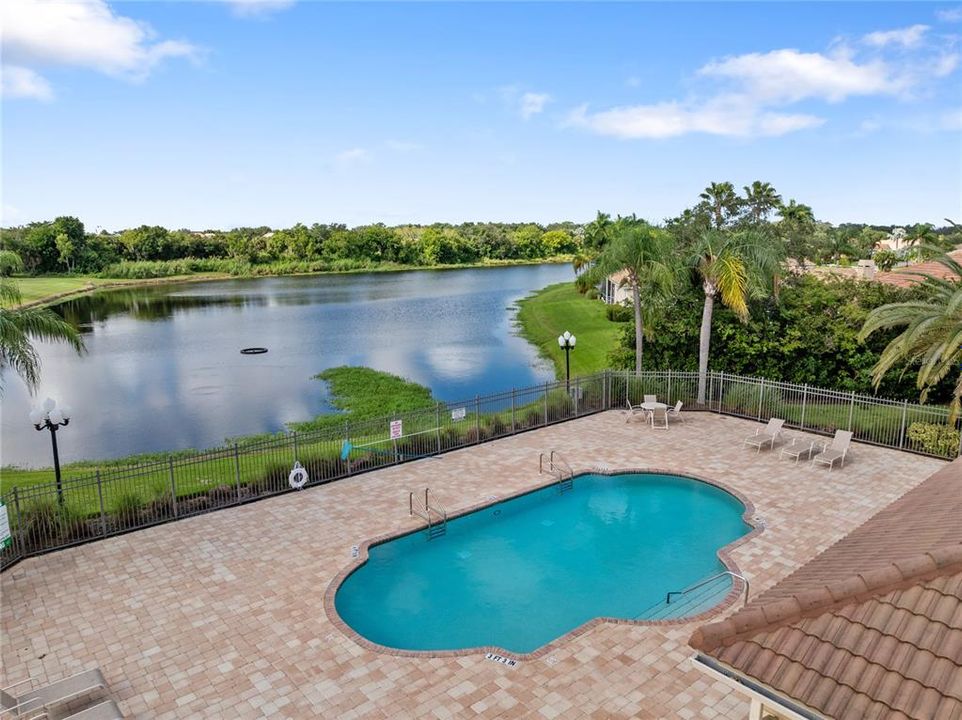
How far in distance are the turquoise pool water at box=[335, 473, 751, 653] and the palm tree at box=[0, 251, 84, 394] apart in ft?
25.7

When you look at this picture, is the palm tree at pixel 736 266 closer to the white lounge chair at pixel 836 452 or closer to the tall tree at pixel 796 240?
the white lounge chair at pixel 836 452

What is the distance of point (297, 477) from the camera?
16.1 metres

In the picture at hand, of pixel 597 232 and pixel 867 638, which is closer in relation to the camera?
pixel 867 638

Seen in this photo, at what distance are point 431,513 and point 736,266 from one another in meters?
13.5

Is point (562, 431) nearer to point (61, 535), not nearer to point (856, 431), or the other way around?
point (856, 431)

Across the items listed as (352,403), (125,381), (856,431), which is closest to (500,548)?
(856,431)

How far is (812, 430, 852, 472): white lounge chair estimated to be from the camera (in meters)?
17.4

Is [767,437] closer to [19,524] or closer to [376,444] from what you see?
[376,444]

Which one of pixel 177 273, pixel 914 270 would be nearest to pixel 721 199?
pixel 914 270

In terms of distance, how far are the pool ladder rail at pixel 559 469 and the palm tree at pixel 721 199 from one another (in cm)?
1518

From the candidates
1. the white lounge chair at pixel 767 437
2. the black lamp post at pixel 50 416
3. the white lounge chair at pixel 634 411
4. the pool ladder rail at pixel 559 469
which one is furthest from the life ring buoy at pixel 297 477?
the white lounge chair at pixel 767 437

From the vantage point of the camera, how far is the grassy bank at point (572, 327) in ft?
119

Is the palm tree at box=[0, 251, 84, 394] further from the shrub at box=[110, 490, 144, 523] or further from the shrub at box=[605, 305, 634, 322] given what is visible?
the shrub at box=[605, 305, 634, 322]

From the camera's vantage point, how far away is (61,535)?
1325cm
